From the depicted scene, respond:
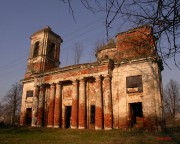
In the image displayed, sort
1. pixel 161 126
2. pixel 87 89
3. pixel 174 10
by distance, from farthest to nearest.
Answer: pixel 87 89 < pixel 161 126 < pixel 174 10

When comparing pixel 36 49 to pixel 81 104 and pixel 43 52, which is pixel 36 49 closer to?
pixel 43 52

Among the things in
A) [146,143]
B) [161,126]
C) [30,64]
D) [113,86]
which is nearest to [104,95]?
[113,86]

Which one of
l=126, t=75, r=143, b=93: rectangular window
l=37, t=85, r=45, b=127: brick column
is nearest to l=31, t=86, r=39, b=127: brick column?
l=37, t=85, r=45, b=127: brick column

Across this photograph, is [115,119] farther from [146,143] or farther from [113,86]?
[146,143]

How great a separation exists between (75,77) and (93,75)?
6.90 feet

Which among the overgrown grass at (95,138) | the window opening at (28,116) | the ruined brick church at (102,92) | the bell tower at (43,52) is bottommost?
the overgrown grass at (95,138)

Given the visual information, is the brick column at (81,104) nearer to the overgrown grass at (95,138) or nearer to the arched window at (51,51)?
the overgrown grass at (95,138)

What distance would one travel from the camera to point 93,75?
17.8 m

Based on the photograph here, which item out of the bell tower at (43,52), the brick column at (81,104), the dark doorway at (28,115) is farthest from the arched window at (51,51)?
the brick column at (81,104)

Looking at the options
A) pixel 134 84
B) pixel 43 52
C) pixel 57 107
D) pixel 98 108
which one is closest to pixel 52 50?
pixel 43 52

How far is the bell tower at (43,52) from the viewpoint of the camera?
23344 millimetres

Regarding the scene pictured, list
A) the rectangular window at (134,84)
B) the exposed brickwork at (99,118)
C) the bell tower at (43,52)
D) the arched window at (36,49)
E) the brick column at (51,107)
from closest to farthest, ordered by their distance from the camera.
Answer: the rectangular window at (134,84) → the exposed brickwork at (99,118) → the brick column at (51,107) → the bell tower at (43,52) → the arched window at (36,49)

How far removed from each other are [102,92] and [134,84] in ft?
10.1

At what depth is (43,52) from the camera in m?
23.5
